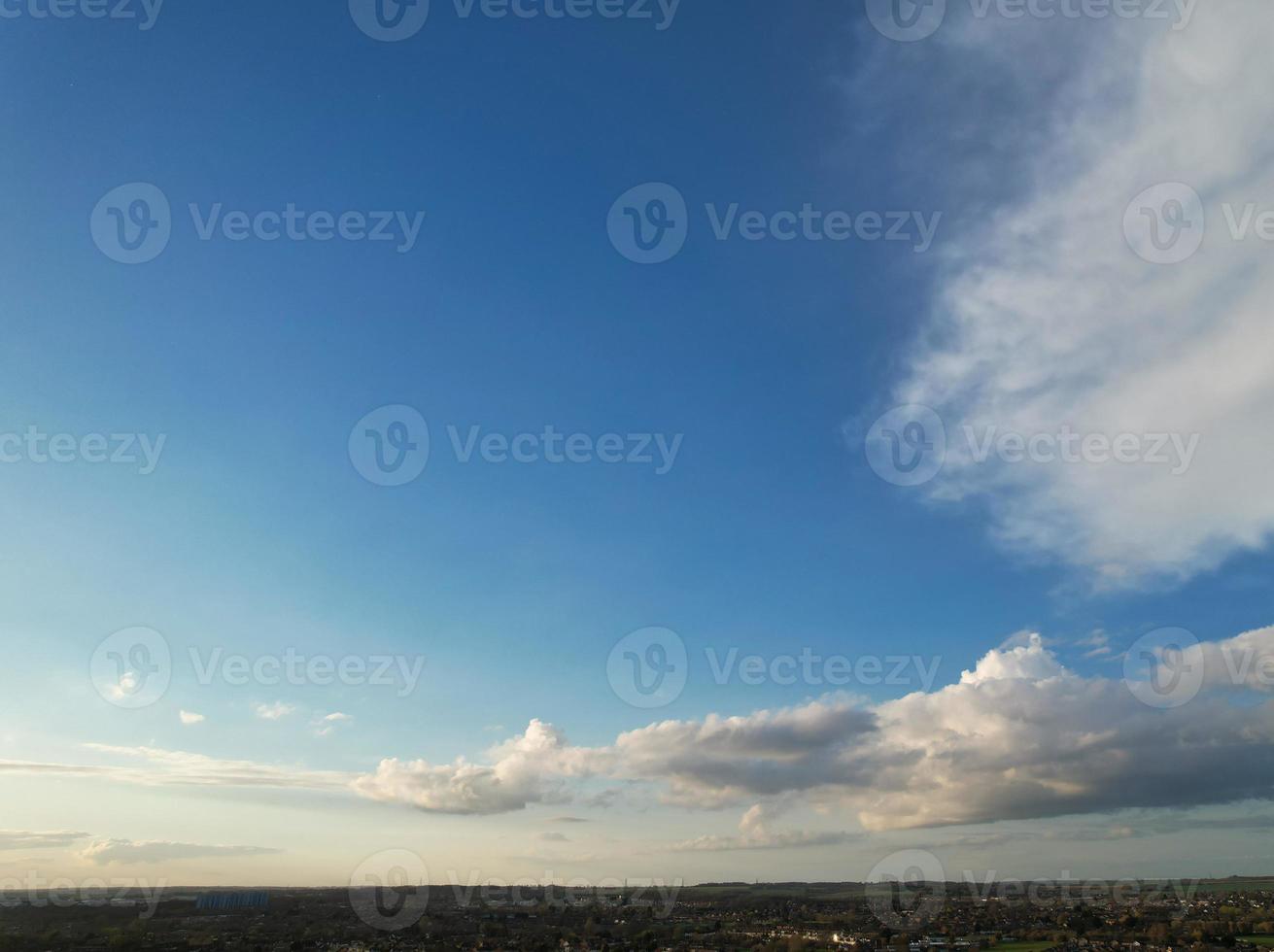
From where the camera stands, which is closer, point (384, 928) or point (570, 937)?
point (570, 937)

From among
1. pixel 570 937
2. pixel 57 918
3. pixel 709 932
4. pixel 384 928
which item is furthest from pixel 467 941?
pixel 57 918

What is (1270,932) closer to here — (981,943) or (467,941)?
(981,943)

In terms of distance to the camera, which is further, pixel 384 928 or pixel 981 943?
pixel 384 928

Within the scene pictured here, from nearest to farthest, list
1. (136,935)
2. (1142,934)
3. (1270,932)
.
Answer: (136,935)
(1270,932)
(1142,934)

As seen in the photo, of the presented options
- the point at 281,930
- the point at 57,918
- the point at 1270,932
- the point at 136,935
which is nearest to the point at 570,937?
the point at 281,930

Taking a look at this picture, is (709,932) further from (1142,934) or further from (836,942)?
(1142,934)

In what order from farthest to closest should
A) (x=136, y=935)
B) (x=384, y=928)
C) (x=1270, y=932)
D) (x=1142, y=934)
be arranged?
(x=384, y=928) → (x=1142, y=934) → (x=1270, y=932) → (x=136, y=935)

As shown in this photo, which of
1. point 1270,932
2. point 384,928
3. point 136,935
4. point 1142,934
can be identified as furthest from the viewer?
point 384,928

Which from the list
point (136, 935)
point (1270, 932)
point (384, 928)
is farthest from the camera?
point (384, 928)

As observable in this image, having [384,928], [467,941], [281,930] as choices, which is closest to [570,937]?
[467,941]
